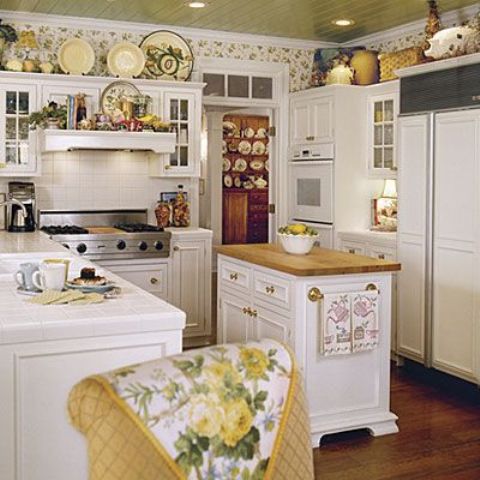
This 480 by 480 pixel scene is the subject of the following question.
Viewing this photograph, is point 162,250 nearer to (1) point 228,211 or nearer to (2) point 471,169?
(2) point 471,169

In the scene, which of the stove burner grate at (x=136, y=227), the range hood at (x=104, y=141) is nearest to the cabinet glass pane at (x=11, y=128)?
the range hood at (x=104, y=141)

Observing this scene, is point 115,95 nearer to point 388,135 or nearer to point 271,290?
point 388,135

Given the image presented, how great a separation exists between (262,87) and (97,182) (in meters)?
1.79

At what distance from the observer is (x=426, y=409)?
4.50 meters

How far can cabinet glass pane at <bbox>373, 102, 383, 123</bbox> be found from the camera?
20.4 feet

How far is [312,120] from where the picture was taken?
21.8 feet

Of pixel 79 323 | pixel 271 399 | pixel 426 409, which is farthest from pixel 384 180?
pixel 271 399

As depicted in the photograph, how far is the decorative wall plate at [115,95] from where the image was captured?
590 centimetres

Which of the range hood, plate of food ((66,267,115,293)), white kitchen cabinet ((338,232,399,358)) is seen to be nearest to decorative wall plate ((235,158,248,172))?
white kitchen cabinet ((338,232,399,358))

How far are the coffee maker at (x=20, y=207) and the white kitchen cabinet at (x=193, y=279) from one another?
110 cm

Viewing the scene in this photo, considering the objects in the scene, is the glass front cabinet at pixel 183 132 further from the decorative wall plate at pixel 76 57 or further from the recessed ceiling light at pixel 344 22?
the recessed ceiling light at pixel 344 22

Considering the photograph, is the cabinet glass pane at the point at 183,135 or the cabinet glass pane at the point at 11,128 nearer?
the cabinet glass pane at the point at 11,128

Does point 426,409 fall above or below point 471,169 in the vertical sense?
below

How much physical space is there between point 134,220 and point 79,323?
412 centimetres
